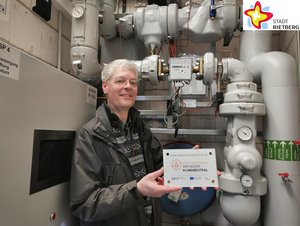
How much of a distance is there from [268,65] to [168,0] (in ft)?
3.18

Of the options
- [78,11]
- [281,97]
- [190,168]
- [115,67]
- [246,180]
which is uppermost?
[78,11]

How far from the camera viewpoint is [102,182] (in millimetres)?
1096

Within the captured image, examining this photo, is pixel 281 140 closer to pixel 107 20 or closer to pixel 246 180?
pixel 246 180

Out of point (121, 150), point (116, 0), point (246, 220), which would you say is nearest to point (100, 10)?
point (116, 0)

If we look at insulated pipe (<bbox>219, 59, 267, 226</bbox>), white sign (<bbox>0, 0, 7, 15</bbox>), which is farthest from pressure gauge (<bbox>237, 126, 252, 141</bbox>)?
white sign (<bbox>0, 0, 7, 15</bbox>)

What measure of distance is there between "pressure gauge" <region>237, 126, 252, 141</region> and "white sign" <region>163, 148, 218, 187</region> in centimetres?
42

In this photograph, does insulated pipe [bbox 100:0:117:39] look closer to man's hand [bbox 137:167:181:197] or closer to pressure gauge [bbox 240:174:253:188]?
man's hand [bbox 137:167:181:197]

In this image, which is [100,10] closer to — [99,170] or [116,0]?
[116,0]

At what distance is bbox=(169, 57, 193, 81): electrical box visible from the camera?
138cm

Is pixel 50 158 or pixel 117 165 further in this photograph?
pixel 117 165

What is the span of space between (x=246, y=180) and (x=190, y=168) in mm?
504

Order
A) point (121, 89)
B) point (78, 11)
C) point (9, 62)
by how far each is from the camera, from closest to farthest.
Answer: point (9, 62) < point (121, 89) < point (78, 11)

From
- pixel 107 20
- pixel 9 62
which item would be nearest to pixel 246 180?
pixel 9 62

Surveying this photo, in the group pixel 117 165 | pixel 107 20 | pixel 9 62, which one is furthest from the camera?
pixel 107 20
